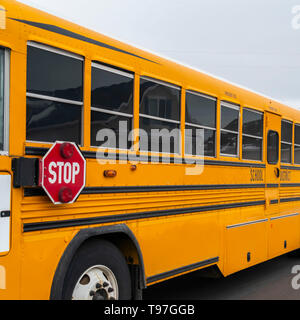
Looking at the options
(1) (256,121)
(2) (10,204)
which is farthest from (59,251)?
(1) (256,121)

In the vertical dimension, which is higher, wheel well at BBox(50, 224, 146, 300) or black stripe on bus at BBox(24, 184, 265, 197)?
black stripe on bus at BBox(24, 184, 265, 197)

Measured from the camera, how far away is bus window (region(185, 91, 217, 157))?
210 inches

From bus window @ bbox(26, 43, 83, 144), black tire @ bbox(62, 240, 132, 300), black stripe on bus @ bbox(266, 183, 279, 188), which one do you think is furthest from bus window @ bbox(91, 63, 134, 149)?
black stripe on bus @ bbox(266, 183, 279, 188)

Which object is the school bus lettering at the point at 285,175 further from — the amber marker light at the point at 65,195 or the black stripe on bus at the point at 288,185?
the amber marker light at the point at 65,195

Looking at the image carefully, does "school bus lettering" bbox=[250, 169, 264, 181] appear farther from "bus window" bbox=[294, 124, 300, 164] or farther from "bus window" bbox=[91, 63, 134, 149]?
"bus window" bbox=[91, 63, 134, 149]

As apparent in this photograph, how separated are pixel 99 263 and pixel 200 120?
2.16 m

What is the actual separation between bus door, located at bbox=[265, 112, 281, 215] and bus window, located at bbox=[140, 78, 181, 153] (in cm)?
249

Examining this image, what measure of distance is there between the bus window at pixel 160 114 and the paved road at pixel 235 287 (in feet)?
6.34

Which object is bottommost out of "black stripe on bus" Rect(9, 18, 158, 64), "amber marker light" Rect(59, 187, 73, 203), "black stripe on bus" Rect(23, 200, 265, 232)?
"black stripe on bus" Rect(23, 200, 265, 232)

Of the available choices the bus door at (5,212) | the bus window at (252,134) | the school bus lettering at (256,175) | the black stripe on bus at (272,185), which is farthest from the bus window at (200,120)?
the bus door at (5,212)

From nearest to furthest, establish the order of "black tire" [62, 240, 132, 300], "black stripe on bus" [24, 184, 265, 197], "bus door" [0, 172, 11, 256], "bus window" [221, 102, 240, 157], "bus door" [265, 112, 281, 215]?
"bus door" [0, 172, 11, 256] → "black stripe on bus" [24, 184, 265, 197] → "black tire" [62, 240, 132, 300] → "bus window" [221, 102, 240, 157] → "bus door" [265, 112, 281, 215]

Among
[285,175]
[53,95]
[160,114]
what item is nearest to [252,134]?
[285,175]

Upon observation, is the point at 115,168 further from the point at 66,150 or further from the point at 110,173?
the point at 66,150

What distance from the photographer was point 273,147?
738 cm
